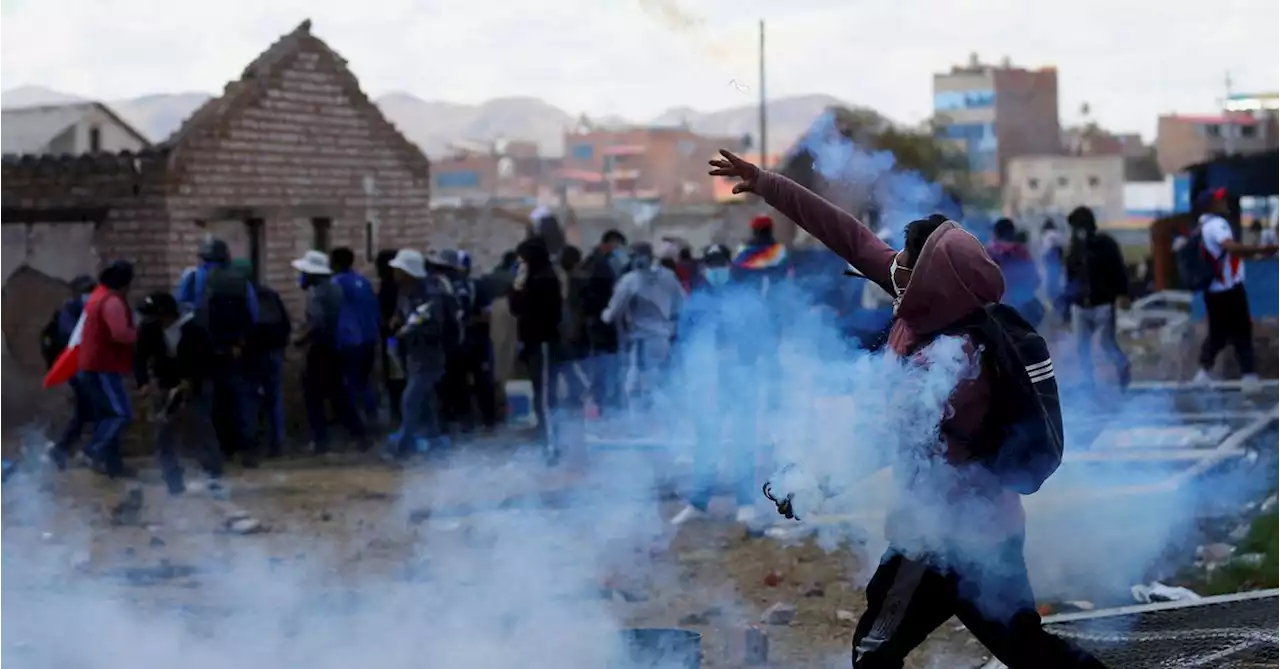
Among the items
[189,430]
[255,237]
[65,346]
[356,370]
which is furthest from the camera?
[255,237]

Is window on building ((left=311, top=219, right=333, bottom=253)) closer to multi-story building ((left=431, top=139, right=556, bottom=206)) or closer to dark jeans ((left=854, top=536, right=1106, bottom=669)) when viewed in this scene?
dark jeans ((left=854, top=536, right=1106, bottom=669))

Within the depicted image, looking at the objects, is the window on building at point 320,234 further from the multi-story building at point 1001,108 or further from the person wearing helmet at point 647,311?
the multi-story building at point 1001,108

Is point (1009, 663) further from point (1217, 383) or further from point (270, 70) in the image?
Result: point (270, 70)

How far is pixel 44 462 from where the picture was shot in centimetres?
1042

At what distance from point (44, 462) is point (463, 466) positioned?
2.94m

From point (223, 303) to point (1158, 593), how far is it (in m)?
6.42

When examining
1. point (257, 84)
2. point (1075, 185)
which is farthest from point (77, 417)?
point (1075, 185)

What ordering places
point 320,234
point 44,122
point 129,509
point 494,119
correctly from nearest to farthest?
point 129,509 < point 320,234 < point 44,122 < point 494,119

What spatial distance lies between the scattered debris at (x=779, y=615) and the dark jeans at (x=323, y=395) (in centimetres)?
591

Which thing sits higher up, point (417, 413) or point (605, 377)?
point (605, 377)

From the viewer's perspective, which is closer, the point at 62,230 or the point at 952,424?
the point at 952,424

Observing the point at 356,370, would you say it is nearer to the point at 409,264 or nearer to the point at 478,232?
the point at 409,264

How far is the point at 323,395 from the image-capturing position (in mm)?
11312

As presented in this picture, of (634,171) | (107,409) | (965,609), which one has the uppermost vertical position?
(634,171)
